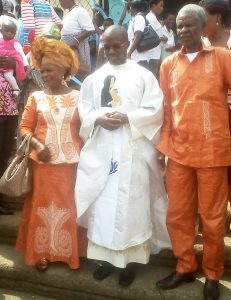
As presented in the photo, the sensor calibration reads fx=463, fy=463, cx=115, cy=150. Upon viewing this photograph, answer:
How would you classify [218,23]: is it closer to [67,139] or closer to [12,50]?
[67,139]

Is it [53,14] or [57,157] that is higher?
[53,14]

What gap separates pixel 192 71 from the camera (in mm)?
3141

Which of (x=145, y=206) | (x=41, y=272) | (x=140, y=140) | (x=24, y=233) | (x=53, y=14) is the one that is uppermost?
(x=53, y=14)

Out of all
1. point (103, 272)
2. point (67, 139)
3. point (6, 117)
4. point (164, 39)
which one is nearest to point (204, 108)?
point (67, 139)

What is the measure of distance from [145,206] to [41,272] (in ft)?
3.48

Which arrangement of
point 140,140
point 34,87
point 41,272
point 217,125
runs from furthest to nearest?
point 34,87 → point 41,272 → point 140,140 → point 217,125

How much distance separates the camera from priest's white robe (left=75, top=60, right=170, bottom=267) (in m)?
3.34

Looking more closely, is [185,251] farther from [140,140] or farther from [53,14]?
[53,14]

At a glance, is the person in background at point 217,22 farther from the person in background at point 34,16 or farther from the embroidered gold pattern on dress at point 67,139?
the person in background at point 34,16

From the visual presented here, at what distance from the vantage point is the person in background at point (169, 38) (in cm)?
659

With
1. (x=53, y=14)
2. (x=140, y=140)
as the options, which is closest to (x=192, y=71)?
(x=140, y=140)

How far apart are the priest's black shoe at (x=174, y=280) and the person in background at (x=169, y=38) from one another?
3783mm

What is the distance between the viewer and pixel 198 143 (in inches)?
124

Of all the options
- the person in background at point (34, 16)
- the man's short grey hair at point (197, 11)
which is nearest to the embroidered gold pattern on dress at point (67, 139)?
the man's short grey hair at point (197, 11)
